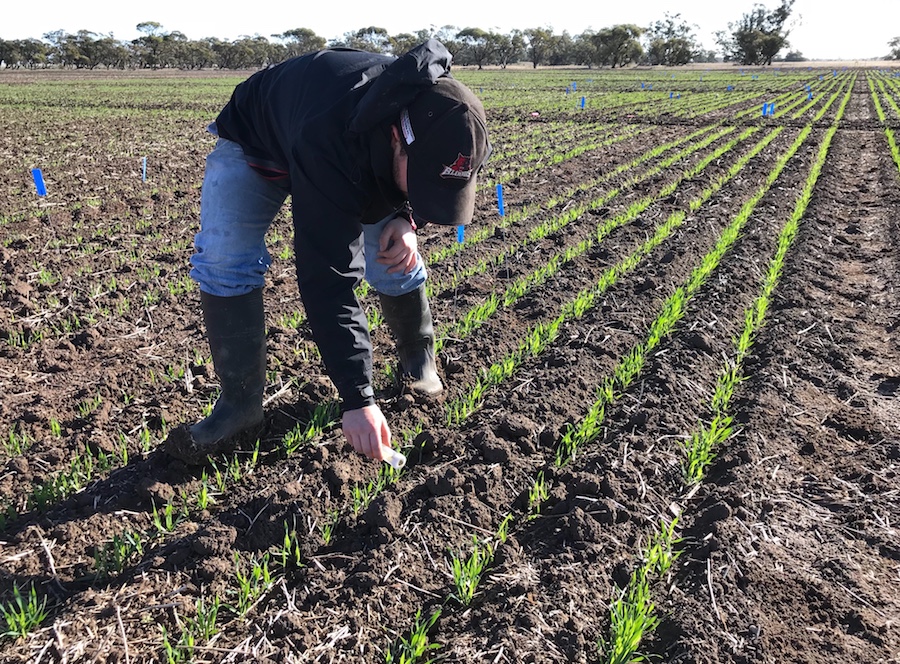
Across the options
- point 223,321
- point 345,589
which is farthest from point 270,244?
point 345,589

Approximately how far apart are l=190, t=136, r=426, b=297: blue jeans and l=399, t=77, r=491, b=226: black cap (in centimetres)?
91

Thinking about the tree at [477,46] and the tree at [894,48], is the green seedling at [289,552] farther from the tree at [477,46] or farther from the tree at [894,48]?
the tree at [894,48]

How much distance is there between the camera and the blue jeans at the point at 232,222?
2.49 m

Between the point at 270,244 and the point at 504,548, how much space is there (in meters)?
4.58

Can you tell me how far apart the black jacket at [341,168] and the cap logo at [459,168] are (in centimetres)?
20

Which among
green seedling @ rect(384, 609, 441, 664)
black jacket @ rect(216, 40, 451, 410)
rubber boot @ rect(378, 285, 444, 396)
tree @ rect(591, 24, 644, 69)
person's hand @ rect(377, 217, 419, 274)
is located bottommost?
green seedling @ rect(384, 609, 441, 664)

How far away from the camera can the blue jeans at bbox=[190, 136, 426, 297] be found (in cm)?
249

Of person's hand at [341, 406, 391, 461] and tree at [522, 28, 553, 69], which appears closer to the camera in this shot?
person's hand at [341, 406, 391, 461]

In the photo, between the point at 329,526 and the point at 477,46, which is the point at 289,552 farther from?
the point at 477,46

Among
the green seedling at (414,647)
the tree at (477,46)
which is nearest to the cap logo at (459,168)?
the green seedling at (414,647)

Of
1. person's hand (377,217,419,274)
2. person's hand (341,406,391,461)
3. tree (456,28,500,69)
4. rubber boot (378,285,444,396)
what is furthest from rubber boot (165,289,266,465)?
tree (456,28,500,69)

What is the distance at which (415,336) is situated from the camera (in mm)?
3258

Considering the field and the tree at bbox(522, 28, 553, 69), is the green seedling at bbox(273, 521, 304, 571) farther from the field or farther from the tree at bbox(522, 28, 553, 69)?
the tree at bbox(522, 28, 553, 69)

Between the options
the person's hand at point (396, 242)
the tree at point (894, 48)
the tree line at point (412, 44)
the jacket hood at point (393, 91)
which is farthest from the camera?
the tree at point (894, 48)
